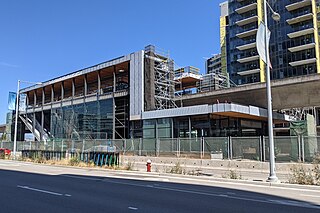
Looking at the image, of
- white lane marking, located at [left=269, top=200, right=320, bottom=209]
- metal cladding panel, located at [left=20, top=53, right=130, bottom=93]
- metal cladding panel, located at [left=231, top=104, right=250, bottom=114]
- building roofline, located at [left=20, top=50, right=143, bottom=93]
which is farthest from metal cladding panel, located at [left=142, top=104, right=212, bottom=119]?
white lane marking, located at [left=269, top=200, right=320, bottom=209]

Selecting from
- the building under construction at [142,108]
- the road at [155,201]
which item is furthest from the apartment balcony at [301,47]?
the road at [155,201]

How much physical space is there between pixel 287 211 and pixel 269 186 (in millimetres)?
6208

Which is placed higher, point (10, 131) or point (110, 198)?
point (10, 131)

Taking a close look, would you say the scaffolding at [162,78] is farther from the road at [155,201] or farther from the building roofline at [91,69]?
the road at [155,201]

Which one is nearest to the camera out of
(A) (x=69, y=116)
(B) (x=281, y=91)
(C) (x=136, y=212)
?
(C) (x=136, y=212)

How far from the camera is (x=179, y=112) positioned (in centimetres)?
3344

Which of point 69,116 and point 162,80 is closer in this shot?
point 162,80

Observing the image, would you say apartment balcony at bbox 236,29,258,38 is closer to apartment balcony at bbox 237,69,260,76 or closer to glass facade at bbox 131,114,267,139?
apartment balcony at bbox 237,69,260,76

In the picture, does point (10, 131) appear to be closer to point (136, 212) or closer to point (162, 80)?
point (162, 80)

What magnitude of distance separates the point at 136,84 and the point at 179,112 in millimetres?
8965

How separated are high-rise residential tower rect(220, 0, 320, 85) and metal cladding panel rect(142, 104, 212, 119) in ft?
155

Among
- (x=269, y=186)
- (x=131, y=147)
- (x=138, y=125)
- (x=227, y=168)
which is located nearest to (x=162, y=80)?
(x=138, y=125)

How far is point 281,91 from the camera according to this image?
36.8 m

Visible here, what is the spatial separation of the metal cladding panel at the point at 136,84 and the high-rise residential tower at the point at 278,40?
42129 millimetres
